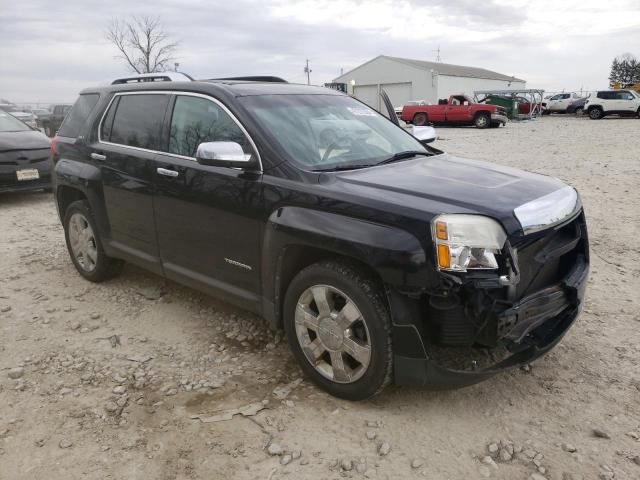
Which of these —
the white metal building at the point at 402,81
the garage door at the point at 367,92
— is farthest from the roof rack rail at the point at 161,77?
the garage door at the point at 367,92

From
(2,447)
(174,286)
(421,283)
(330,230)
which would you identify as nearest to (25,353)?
(2,447)

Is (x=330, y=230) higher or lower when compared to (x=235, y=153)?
lower

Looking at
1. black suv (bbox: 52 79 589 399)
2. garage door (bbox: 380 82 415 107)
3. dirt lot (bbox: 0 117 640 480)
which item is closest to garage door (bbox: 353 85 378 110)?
garage door (bbox: 380 82 415 107)

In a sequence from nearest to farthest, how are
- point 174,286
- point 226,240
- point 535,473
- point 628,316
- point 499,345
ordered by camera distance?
point 535,473 → point 499,345 → point 226,240 → point 628,316 → point 174,286

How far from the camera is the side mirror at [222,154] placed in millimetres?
2977

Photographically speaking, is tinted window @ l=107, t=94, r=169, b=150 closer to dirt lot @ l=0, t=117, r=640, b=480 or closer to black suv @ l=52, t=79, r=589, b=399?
black suv @ l=52, t=79, r=589, b=399

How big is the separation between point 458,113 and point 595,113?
32.6ft

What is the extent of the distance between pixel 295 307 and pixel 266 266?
0.31 metres

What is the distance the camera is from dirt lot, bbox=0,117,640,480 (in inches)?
97.6

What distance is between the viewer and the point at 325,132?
343cm

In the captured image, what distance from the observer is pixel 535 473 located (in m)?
2.38

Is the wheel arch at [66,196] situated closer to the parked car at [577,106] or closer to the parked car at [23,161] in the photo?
the parked car at [23,161]

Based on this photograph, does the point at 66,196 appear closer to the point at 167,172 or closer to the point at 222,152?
the point at 167,172

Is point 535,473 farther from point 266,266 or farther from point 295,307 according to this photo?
point 266,266
